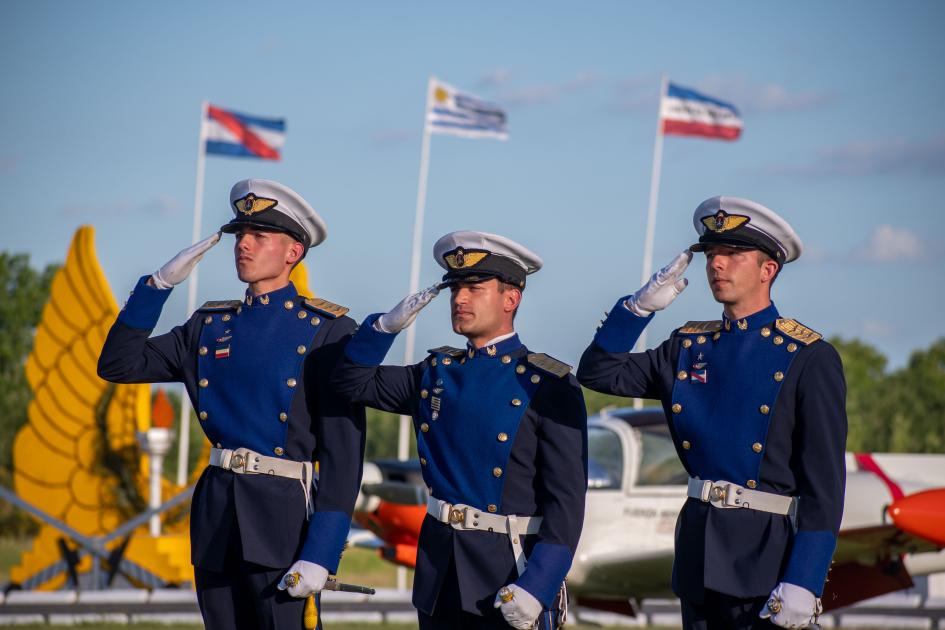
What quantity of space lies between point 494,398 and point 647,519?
22.2 feet

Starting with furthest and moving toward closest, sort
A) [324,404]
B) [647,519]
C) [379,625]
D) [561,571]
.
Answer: [379,625], [647,519], [324,404], [561,571]

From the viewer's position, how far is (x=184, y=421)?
25.1m

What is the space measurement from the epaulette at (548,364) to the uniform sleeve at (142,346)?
1.52 meters

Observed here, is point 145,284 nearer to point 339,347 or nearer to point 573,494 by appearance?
point 339,347

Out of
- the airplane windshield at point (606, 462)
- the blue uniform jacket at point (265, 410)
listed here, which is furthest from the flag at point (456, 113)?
the blue uniform jacket at point (265, 410)

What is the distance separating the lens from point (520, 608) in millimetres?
4754

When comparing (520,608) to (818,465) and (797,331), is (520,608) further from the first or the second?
(797,331)

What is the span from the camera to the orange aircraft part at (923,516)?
735 centimetres

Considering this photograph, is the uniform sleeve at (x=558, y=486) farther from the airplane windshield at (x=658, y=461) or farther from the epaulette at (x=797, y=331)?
the airplane windshield at (x=658, y=461)

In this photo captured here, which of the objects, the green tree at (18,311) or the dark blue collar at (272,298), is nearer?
the dark blue collar at (272,298)

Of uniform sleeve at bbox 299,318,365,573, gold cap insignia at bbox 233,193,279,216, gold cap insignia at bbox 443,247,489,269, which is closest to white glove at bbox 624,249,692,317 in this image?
gold cap insignia at bbox 443,247,489,269

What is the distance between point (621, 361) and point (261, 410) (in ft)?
4.81

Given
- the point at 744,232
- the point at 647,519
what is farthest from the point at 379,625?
the point at 744,232

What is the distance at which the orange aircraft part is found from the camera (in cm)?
735
